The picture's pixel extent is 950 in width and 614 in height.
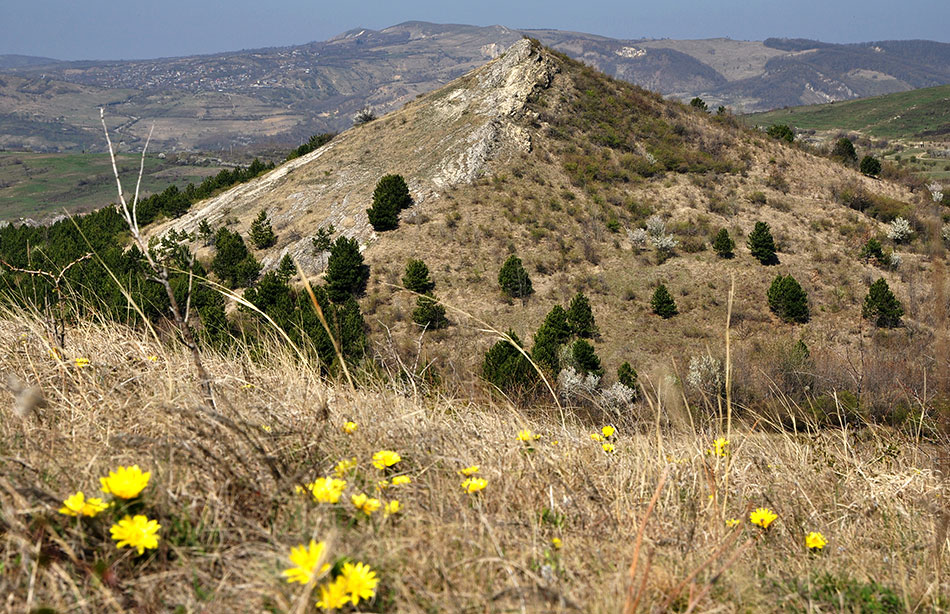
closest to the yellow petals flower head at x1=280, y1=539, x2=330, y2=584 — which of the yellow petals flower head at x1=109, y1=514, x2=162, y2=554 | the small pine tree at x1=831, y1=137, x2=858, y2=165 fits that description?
the yellow petals flower head at x1=109, y1=514, x2=162, y2=554

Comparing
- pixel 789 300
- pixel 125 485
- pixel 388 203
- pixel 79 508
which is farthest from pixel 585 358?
pixel 79 508

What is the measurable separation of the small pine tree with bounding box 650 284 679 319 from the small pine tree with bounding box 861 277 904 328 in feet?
18.4

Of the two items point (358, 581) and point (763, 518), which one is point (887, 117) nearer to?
point (763, 518)

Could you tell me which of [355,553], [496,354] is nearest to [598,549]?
[355,553]

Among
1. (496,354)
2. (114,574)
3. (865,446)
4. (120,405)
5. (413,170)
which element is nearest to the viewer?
(114,574)

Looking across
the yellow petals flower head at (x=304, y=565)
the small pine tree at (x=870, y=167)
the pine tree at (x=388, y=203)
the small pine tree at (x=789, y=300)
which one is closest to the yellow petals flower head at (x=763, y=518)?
the yellow petals flower head at (x=304, y=565)

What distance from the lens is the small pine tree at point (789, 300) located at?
681 inches

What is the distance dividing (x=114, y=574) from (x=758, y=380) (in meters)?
12.4

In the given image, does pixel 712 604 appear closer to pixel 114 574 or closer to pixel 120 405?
pixel 114 574

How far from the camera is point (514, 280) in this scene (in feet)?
61.5

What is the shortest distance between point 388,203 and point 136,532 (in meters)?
20.9

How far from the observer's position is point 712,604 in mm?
1632

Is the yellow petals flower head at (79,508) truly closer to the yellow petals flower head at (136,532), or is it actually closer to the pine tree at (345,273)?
the yellow petals flower head at (136,532)

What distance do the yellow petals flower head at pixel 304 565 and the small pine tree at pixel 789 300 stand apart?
1874 centimetres
